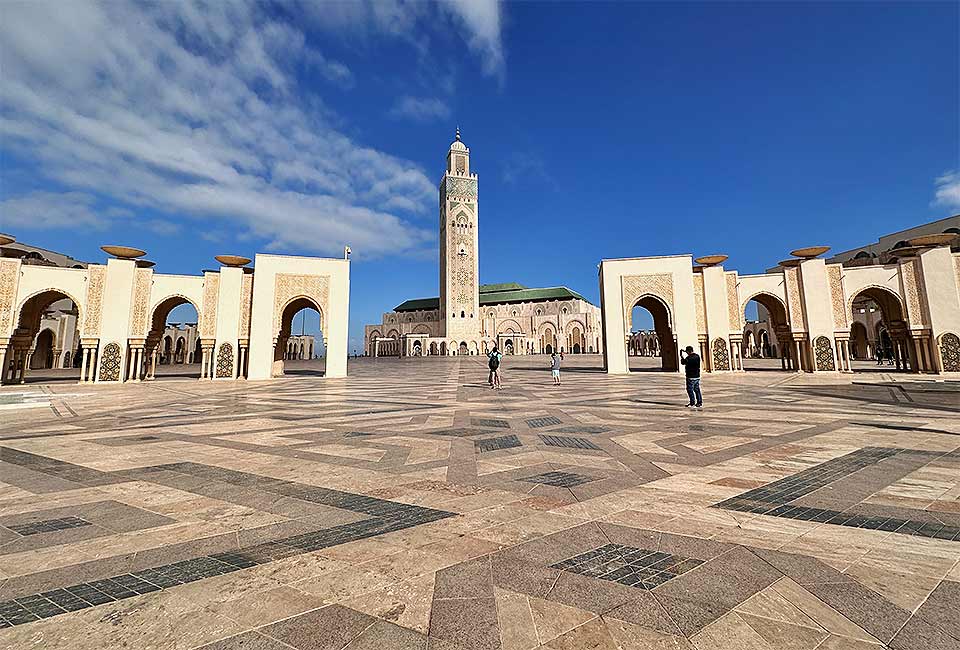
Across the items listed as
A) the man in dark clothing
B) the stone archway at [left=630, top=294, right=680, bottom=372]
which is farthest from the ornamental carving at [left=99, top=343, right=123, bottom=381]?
the stone archway at [left=630, top=294, right=680, bottom=372]

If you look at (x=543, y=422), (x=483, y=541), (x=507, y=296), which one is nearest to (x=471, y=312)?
(x=507, y=296)

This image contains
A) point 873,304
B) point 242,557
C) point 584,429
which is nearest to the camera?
point 242,557

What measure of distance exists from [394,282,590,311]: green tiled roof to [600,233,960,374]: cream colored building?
46.0 metres

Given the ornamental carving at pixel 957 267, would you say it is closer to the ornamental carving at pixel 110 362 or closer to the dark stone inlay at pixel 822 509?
the dark stone inlay at pixel 822 509

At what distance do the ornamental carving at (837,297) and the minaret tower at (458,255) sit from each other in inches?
1679

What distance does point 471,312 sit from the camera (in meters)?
59.5

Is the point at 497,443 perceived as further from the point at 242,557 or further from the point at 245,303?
the point at 245,303

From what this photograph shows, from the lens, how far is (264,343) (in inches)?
736

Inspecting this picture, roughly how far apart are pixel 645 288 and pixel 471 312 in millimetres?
40545

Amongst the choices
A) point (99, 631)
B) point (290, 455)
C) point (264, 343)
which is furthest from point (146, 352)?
point (99, 631)

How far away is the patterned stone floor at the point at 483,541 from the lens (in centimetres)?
155

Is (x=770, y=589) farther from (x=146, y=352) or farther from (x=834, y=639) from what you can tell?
(x=146, y=352)

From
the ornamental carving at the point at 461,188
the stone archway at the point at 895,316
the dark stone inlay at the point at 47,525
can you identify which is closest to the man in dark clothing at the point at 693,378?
the dark stone inlay at the point at 47,525

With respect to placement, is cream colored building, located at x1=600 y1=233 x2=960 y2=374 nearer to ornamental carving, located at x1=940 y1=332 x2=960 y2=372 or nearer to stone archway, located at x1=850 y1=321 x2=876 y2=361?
ornamental carving, located at x1=940 y1=332 x2=960 y2=372
